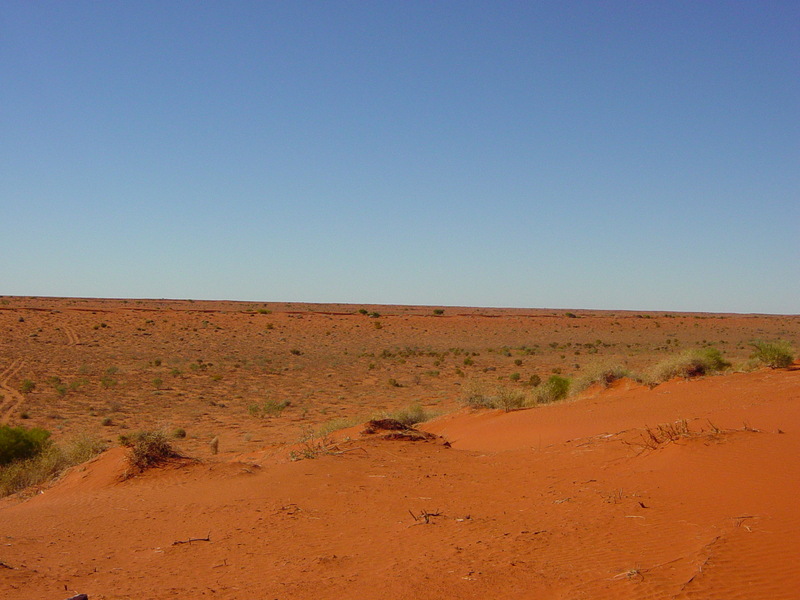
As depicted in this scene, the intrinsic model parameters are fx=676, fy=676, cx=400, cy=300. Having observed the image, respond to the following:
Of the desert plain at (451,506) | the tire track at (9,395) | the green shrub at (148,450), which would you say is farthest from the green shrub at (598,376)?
the tire track at (9,395)

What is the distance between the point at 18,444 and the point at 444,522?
1222 centimetres

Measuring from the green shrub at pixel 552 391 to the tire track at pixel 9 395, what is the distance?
1706 centimetres

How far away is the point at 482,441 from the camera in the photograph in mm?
16250

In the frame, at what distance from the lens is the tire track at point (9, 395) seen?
23.5 meters

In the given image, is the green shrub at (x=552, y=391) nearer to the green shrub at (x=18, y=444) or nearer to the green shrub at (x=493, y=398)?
the green shrub at (x=493, y=398)

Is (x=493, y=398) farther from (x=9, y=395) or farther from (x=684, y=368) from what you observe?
(x=9, y=395)

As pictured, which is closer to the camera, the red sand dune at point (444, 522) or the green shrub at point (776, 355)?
the red sand dune at point (444, 522)

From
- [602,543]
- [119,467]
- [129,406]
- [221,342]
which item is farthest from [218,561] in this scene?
[221,342]

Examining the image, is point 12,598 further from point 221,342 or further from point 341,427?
point 221,342

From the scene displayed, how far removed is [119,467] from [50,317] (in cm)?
5560

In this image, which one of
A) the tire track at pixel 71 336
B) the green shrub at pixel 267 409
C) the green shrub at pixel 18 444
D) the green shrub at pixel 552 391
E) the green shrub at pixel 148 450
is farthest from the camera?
the tire track at pixel 71 336

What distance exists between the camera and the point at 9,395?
2698 centimetres

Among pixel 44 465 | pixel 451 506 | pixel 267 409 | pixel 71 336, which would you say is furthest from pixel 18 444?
pixel 71 336

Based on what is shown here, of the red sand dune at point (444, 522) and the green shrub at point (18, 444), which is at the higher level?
the red sand dune at point (444, 522)
